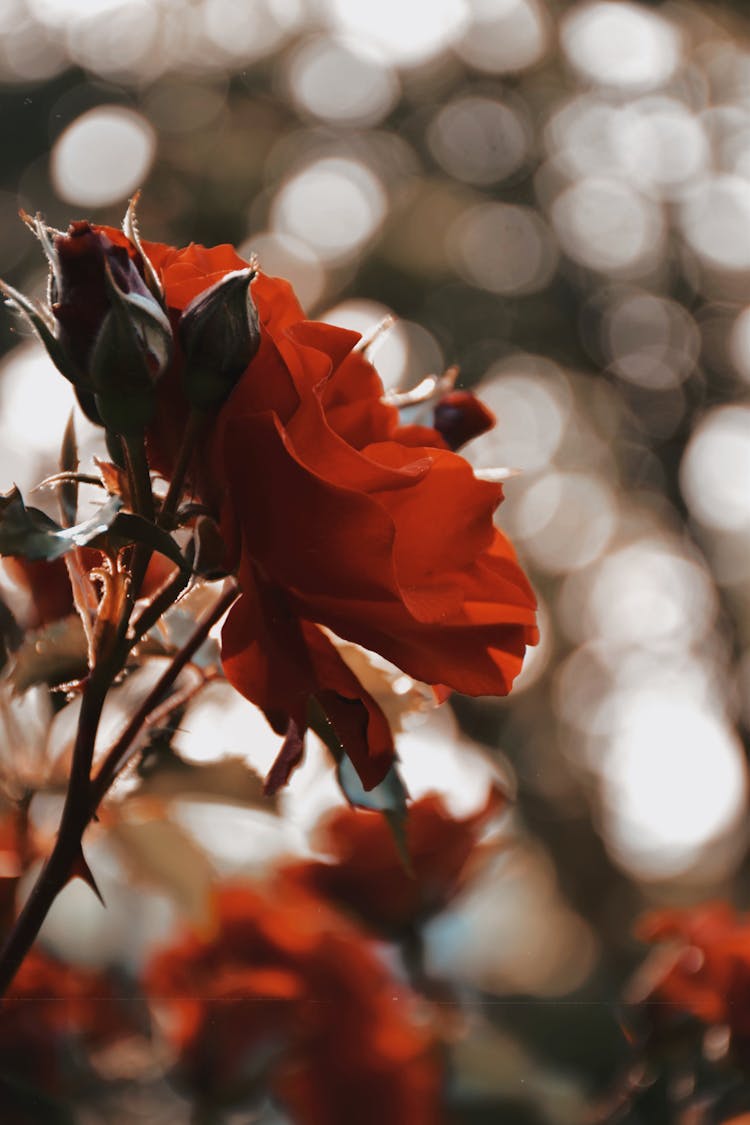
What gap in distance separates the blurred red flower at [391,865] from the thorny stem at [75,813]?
0.47 ft

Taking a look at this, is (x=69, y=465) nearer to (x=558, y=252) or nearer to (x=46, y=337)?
(x=46, y=337)

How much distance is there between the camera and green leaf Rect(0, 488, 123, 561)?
151 mm

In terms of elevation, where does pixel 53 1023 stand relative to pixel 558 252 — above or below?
above

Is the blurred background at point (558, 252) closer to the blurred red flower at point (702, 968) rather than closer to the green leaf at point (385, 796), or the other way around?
the blurred red flower at point (702, 968)

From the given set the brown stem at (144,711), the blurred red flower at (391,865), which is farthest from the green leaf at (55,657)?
the blurred red flower at (391,865)

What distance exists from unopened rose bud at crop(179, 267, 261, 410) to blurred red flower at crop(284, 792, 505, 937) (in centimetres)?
18

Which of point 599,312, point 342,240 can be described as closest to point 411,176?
point 342,240

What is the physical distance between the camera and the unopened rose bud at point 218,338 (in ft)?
0.54

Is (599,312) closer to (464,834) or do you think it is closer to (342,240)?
(342,240)

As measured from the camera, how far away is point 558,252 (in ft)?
6.00

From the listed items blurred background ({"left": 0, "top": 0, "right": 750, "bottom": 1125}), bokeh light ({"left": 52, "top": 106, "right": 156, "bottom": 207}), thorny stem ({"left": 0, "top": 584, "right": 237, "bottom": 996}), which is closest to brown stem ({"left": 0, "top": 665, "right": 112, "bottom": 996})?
thorny stem ({"left": 0, "top": 584, "right": 237, "bottom": 996})

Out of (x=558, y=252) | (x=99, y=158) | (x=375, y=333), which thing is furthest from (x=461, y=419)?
(x=558, y=252)

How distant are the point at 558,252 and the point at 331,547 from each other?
175 cm

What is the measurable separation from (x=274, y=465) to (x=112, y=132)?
1.26m
